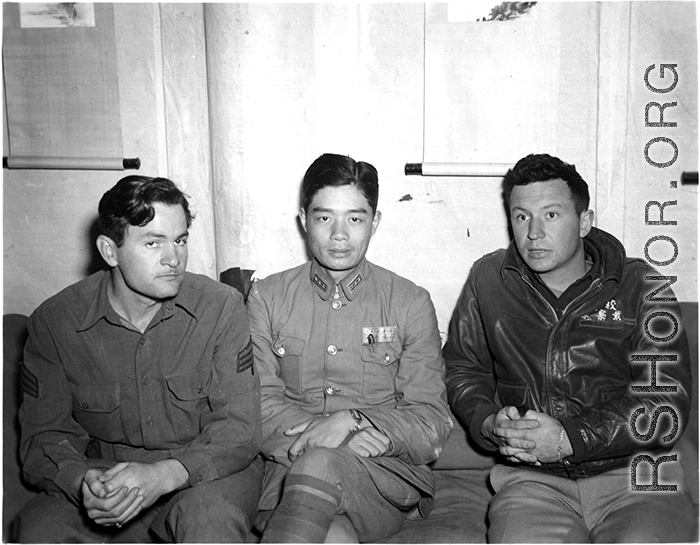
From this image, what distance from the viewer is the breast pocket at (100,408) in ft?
7.56

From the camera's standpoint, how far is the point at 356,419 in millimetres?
2297

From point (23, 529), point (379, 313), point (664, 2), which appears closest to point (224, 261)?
point (379, 313)

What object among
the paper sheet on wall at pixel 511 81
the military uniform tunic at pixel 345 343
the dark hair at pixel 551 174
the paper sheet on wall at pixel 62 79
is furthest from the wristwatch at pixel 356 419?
the paper sheet on wall at pixel 62 79

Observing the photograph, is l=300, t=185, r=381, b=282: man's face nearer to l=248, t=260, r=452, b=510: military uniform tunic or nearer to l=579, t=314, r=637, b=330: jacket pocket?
l=248, t=260, r=452, b=510: military uniform tunic

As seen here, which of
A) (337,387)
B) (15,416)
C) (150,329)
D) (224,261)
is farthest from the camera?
(224,261)

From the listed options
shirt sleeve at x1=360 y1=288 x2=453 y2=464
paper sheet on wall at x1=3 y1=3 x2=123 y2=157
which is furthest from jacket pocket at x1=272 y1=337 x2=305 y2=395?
paper sheet on wall at x1=3 y1=3 x2=123 y2=157

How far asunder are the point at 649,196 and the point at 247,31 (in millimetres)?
1788

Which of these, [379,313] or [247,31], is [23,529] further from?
[247,31]

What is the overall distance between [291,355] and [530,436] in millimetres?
853

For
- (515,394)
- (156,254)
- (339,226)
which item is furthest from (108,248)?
(515,394)

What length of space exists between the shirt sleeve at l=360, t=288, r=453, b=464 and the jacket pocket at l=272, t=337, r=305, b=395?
0.94 feet

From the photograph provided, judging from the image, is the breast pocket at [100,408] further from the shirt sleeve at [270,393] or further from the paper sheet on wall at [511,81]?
the paper sheet on wall at [511,81]

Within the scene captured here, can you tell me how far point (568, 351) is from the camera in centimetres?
241

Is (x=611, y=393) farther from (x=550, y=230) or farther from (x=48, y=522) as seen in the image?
(x=48, y=522)
